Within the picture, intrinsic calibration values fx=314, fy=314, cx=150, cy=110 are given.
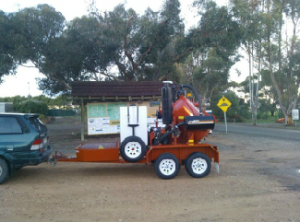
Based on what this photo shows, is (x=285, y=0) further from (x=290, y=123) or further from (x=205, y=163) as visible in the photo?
(x=205, y=163)

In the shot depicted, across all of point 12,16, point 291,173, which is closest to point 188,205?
point 291,173

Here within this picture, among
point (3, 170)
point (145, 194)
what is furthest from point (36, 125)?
point (145, 194)

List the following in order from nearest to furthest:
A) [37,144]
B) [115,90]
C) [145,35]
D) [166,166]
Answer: [37,144]
[166,166]
[115,90]
[145,35]

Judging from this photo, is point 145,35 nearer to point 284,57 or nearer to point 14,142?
point 14,142

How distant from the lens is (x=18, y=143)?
311 inches

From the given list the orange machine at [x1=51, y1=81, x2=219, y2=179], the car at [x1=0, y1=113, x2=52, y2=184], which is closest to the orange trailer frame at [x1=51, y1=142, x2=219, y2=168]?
the orange machine at [x1=51, y1=81, x2=219, y2=179]

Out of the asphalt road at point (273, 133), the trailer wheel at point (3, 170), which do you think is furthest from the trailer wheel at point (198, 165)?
the asphalt road at point (273, 133)

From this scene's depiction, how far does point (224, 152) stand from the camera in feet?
45.5

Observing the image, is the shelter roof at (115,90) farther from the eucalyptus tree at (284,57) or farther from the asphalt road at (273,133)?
the eucalyptus tree at (284,57)

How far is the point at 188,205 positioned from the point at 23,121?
4737 millimetres

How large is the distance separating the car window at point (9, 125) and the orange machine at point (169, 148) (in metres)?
1.34

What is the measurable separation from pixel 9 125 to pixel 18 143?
581mm

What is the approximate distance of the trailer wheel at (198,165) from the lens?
857 centimetres

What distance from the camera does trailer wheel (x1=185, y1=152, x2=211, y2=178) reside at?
857 centimetres
